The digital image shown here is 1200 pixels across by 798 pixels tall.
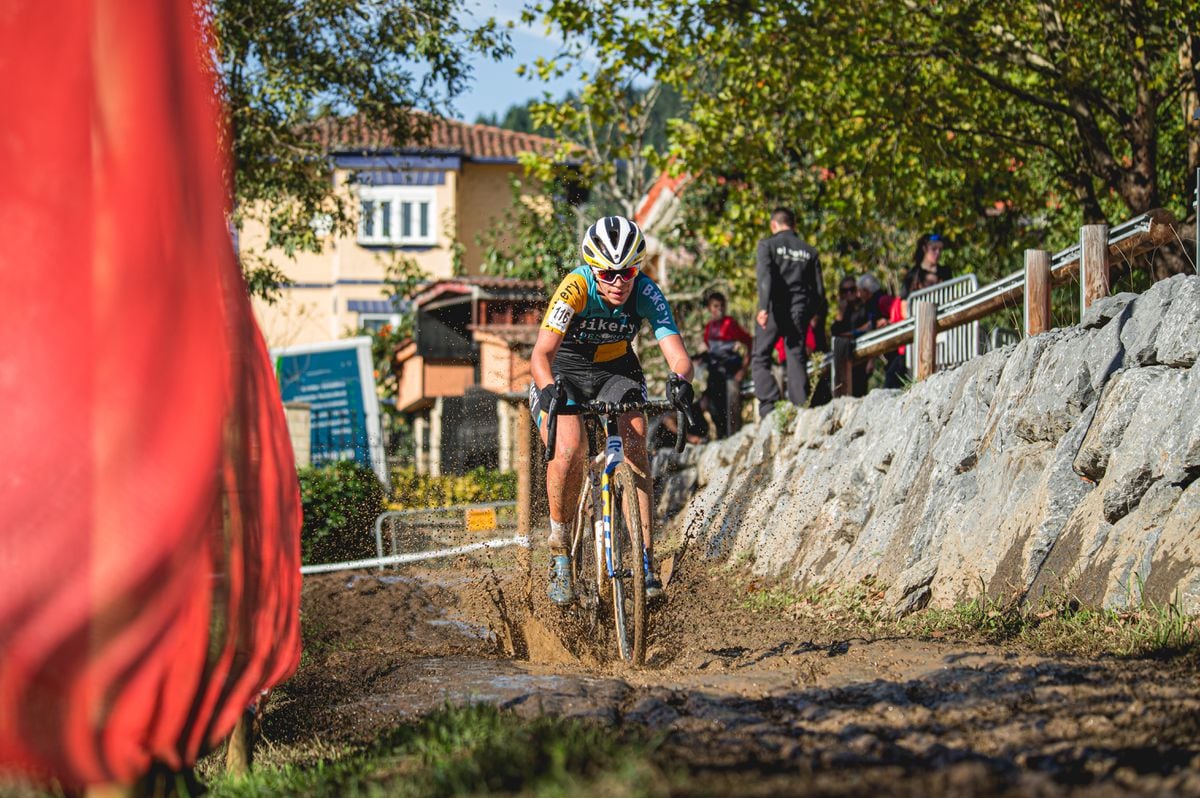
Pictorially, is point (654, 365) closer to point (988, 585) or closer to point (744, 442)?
point (744, 442)

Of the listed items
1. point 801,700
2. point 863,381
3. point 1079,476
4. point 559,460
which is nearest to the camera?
point 801,700

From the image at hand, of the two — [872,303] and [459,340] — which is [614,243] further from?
[459,340]

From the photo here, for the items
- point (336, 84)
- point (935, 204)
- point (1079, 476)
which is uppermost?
point (336, 84)

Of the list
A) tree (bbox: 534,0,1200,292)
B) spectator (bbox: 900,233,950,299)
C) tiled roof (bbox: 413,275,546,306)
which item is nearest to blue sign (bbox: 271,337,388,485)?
tree (bbox: 534,0,1200,292)

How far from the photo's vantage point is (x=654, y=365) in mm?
21594

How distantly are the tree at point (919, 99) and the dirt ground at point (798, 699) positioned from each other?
923 cm

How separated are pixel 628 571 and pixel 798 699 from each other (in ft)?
7.20

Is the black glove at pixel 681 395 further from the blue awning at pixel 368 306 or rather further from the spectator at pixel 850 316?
the blue awning at pixel 368 306

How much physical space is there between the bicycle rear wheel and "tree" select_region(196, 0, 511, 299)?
1077 centimetres

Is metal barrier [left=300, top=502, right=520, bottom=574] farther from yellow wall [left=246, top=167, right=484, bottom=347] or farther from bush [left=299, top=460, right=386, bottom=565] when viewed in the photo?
yellow wall [left=246, top=167, right=484, bottom=347]

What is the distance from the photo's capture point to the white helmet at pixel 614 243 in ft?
24.4

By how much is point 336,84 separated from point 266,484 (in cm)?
1482

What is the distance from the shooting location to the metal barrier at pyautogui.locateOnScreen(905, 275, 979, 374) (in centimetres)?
1138

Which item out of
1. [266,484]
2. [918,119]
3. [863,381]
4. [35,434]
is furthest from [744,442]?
[35,434]
